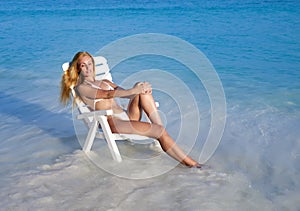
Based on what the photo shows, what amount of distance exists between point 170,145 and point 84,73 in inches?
48.2

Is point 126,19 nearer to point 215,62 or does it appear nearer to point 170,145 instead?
point 215,62

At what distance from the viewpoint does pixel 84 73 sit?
4234 mm

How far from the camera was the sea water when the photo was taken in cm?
338

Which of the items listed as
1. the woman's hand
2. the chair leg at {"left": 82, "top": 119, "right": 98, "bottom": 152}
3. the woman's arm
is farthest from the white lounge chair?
the woman's hand

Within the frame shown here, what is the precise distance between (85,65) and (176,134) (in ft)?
4.87

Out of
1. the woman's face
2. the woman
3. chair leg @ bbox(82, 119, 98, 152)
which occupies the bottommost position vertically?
chair leg @ bbox(82, 119, 98, 152)

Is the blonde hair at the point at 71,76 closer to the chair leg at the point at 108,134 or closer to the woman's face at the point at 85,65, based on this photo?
the woman's face at the point at 85,65

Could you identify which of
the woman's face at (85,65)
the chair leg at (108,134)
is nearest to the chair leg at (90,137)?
the chair leg at (108,134)

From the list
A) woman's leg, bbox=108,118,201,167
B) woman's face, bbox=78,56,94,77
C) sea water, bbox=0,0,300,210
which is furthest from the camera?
woman's face, bbox=78,56,94,77

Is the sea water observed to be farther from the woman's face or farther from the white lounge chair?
the woman's face

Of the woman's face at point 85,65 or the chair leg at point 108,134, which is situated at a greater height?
the woman's face at point 85,65

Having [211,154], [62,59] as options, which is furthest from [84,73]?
[62,59]

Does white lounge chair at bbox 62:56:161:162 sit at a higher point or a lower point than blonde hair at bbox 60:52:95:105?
lower

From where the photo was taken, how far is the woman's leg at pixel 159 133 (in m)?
3.79
